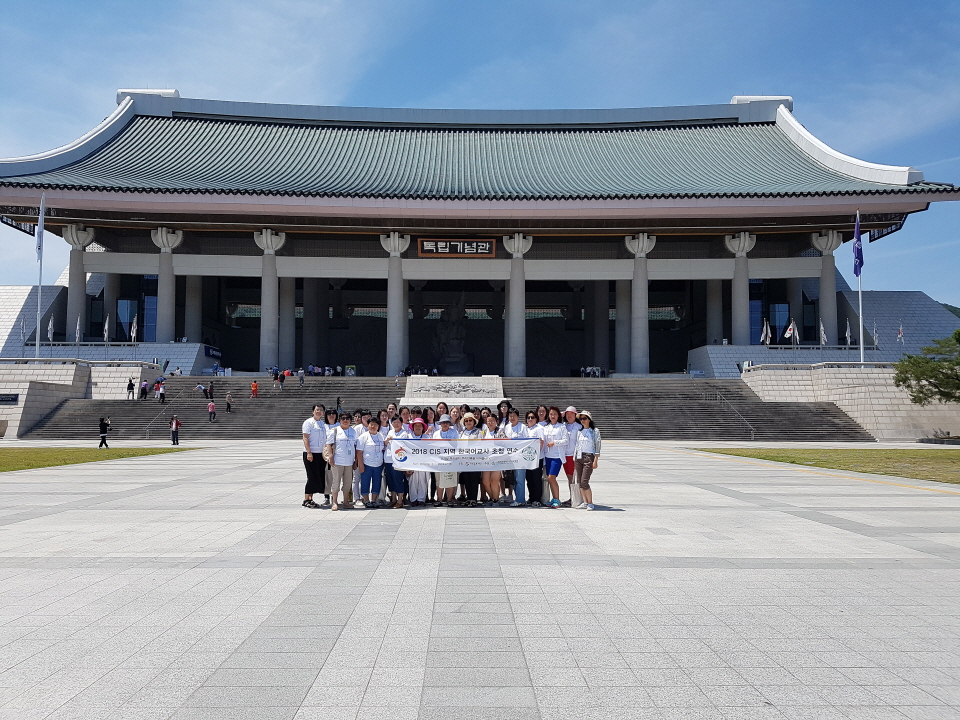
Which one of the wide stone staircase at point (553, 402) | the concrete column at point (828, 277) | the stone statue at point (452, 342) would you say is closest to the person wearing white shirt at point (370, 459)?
the wide stone staircase at point (553, 402)

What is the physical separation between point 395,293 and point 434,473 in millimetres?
34920

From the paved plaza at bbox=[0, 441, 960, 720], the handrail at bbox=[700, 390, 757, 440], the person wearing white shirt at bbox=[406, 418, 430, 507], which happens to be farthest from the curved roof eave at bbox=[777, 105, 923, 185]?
the person wearing white shirt at bbox=[406, 418, 430, 507]

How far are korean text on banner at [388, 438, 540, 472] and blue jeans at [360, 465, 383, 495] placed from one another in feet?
1.03

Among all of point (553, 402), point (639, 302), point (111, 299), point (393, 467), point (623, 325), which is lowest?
point (393, 467)

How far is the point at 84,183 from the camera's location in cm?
4128

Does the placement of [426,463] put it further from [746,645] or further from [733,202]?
[733,202]

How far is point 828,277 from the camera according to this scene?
4588cm

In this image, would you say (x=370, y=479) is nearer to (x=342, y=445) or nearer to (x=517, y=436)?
(x=342, y=445)

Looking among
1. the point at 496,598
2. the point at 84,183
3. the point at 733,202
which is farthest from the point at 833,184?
the point at 496,598

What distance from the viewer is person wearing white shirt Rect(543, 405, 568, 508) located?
37.1ft

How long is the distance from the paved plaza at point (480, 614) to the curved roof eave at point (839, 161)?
3798cm

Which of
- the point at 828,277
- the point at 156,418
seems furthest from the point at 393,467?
the point at 828,277

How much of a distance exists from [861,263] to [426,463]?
32531 millimetres

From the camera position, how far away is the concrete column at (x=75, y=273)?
44844 mm
